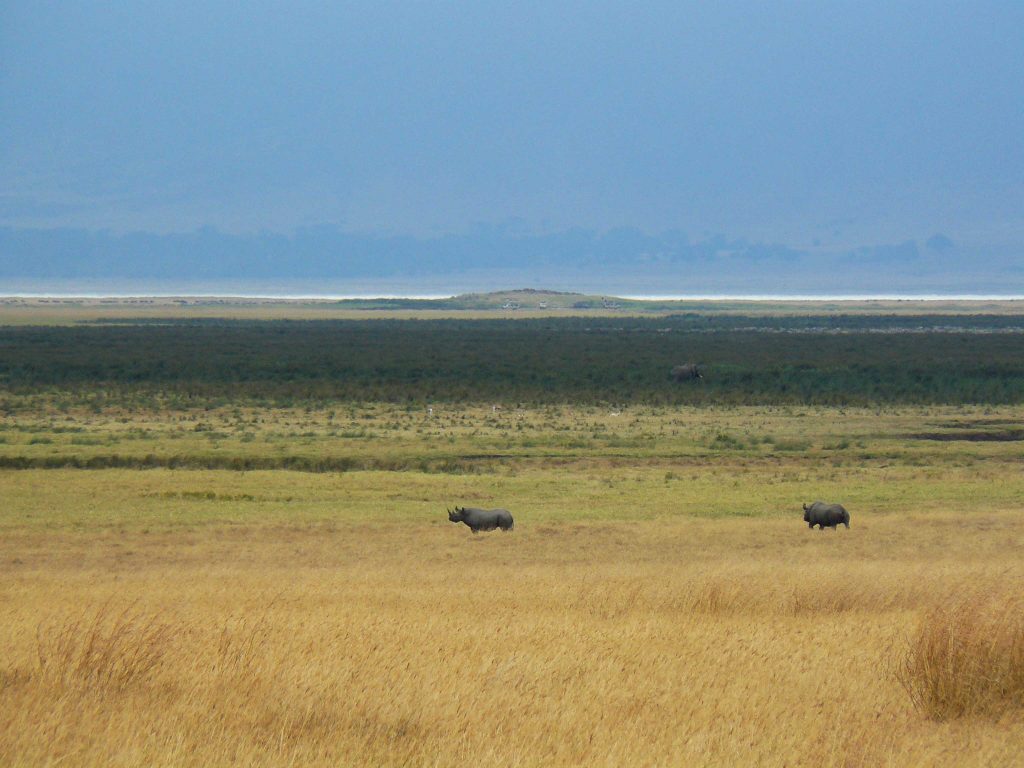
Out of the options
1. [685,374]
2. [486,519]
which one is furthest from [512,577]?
[685,374]

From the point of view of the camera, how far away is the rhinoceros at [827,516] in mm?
19766

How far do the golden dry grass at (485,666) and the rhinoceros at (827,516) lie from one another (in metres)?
3.91

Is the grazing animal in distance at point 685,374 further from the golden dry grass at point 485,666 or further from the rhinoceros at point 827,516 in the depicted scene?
the golden dry grass at point 485,666

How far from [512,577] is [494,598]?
226cm

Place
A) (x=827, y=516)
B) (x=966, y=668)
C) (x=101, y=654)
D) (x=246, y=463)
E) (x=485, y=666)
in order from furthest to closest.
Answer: (x=246, y=463), (x=827, y=516), (x=485, y=666), (x=101, y=654), (x=966, y=668)

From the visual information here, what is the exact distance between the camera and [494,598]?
12.7m

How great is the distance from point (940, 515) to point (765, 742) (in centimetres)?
1570

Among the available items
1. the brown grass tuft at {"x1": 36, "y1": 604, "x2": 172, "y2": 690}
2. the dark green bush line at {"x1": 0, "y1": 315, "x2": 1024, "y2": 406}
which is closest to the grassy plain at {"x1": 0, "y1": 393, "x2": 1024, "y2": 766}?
the brown grass tuft at {"x1": 36, "y1": 604, "x2": 172, "y2": 690}

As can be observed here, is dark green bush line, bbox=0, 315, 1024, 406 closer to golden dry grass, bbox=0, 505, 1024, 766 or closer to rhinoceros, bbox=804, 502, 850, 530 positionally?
rhinoceros, bbox=804, 502, 850, 530

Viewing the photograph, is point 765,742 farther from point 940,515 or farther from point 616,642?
point 940,515

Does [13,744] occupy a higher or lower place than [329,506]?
higher

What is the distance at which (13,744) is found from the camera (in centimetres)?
582

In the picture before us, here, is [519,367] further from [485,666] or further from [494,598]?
[485,666]

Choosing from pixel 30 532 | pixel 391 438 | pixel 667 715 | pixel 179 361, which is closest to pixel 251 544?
pixel 30 532
